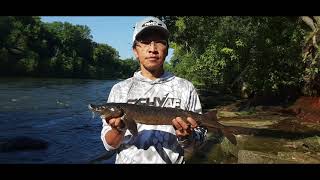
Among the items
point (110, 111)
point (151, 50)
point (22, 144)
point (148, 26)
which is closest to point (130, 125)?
point (110, 111)

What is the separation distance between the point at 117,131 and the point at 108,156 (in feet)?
32.9

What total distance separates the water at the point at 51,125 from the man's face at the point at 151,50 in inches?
393

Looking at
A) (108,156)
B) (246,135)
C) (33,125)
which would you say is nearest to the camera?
(108,156)

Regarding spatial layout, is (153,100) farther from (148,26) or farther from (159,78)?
(148,26)

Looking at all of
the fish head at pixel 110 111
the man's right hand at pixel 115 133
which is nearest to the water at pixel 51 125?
the fish head at pixel 110 111

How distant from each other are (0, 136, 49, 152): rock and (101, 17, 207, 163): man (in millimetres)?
11828

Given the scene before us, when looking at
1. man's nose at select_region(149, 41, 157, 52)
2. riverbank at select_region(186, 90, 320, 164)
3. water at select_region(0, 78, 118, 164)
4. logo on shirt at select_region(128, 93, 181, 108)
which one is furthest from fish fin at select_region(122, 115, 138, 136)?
water at select_region(0, 78, 118, 164)

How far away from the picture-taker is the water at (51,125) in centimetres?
1314

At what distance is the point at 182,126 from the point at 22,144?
12240 millimetres

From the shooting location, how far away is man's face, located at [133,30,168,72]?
2.72 metres

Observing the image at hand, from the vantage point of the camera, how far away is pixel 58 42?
2127 inches

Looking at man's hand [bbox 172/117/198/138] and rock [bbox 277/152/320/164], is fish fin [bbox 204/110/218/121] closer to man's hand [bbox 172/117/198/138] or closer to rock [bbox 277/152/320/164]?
man's hand [bbox 172/117/198/138]
